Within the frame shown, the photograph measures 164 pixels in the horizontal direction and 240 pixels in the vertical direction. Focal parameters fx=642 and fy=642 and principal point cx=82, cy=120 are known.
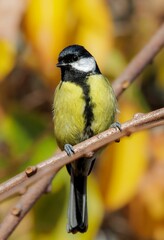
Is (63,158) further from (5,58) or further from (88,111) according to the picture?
(5,58)

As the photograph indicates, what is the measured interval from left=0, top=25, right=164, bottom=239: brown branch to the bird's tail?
0.94 feet

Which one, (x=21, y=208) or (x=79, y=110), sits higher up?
(x=79, y=110)

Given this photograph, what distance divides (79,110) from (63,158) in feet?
2.05

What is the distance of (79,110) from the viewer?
6.91ft

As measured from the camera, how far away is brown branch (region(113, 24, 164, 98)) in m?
2.06

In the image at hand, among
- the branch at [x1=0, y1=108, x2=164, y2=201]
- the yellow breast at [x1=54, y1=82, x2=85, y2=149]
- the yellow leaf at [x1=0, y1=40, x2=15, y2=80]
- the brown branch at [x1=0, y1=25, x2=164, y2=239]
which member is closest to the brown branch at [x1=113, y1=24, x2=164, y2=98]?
the brown branch at [x1=0, y1=25, x2=164, y2=239]

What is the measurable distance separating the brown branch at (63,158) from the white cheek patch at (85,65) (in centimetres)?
18

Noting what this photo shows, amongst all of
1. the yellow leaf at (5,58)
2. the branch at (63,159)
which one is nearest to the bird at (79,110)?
the yellow leaf at (5,58)

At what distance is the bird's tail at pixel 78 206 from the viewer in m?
2.05

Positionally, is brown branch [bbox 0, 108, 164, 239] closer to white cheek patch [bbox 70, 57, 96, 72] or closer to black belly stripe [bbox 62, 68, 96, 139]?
black belly stripe [bbox 62, 68, 96, 139]

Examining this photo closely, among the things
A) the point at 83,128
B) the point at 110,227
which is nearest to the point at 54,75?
the point at 83,128

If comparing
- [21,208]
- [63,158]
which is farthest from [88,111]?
[63,158]

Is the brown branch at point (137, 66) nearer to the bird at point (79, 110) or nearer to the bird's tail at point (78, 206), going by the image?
the bird at point (79, 110)

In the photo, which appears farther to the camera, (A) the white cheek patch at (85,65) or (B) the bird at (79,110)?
(A) the white cheek patch at (85,65)
